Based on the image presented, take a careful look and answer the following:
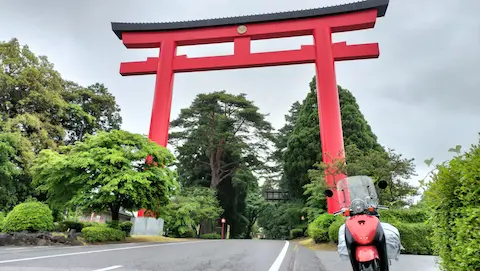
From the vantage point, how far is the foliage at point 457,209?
8.16 ft

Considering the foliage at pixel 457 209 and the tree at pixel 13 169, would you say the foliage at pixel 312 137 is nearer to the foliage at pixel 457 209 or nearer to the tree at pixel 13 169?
the tree at pixel 13 169

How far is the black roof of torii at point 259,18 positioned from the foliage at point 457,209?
15494 mm

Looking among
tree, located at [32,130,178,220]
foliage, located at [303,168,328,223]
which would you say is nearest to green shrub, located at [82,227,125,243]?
tree, located at [32,130,178,220]

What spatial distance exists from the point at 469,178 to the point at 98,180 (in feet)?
39.5

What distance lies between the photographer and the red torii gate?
52.7 ft

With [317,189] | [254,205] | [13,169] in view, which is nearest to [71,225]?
[13,169]

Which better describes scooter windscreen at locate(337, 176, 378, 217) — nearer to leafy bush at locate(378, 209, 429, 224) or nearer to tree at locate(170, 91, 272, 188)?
leafy bush at locate(378, 209, 429, 224)

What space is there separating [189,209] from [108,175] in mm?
9319

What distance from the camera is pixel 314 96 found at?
23.6m

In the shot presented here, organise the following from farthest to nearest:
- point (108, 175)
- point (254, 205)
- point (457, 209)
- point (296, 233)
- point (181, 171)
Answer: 1. point (254, 205)
2. point (181, 171)
3. point (296, 233)
4. point (108, 175)
5. point (457, 209)

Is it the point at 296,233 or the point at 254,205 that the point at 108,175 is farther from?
the point at 254,205

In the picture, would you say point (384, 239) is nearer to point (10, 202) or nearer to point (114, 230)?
point (114, 230)

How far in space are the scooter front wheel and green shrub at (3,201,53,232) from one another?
11949 mm

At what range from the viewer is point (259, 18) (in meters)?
17.4
